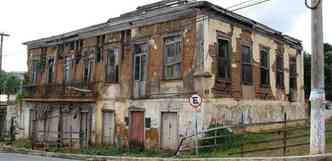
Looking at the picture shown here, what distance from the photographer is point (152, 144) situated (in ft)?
67.2

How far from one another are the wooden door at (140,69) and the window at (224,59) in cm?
404

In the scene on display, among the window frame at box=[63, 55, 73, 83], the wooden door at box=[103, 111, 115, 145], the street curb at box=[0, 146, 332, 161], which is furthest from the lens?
the window frame at box=[63, 55, 73, 83]

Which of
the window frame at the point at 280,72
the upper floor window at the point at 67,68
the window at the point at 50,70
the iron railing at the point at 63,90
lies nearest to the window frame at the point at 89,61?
the iron railing at the point at 63,90

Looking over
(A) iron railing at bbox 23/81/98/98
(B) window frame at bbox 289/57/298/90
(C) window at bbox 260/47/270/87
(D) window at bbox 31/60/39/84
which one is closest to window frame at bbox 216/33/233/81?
(C) window at bbox 260/47/270/87

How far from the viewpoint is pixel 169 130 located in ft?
65.1

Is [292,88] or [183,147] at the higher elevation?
[292,88]

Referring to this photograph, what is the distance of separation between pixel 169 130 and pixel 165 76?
2.68m

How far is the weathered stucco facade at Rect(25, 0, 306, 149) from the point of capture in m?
19.1

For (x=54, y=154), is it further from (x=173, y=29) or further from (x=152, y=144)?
(x=173, y=29)

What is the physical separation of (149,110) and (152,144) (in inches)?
67.9

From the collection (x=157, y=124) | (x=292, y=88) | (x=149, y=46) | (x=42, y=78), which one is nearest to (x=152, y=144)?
(x=157, y=124)

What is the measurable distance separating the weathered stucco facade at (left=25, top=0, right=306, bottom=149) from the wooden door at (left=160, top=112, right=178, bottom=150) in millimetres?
48

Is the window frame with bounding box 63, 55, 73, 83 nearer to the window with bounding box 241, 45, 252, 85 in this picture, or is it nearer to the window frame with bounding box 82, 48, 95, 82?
the window frame with bounding box 82, 48, 95, 82

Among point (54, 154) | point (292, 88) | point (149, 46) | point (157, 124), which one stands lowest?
point (54, 154)
